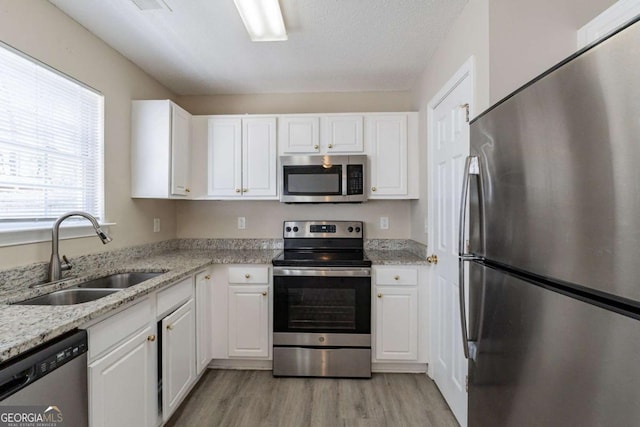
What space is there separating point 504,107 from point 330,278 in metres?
1.73

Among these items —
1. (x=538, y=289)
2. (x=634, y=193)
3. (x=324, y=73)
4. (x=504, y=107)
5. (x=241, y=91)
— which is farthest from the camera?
(x=241, y=91)

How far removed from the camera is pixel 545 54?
139 cm

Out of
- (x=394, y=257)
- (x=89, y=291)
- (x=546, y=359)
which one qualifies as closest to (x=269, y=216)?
(x=394, y=257)

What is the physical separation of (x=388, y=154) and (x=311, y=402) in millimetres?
2058

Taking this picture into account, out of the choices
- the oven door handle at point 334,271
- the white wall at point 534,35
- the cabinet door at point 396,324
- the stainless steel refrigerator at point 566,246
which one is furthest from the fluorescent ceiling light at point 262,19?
the cabinet door at point 396,324

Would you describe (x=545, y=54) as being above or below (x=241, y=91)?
below

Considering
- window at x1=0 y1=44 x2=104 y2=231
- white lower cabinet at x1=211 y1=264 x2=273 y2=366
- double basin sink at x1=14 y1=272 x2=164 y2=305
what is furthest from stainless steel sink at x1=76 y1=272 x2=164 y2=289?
white lower cabinet at x1=211 y1=264 x2=273 y2=366

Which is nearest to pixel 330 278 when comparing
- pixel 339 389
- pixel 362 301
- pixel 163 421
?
pixel 362 301

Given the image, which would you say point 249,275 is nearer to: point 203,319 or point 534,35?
point 203,319

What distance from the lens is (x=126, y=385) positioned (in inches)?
54.6

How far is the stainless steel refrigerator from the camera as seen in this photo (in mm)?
514

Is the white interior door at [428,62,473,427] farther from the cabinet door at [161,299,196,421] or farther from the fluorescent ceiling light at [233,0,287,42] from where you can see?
the cabinet door at [161,299,196,421]

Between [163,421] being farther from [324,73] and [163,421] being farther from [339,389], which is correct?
[324,73]

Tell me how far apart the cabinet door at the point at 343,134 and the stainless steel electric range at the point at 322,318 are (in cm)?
102
